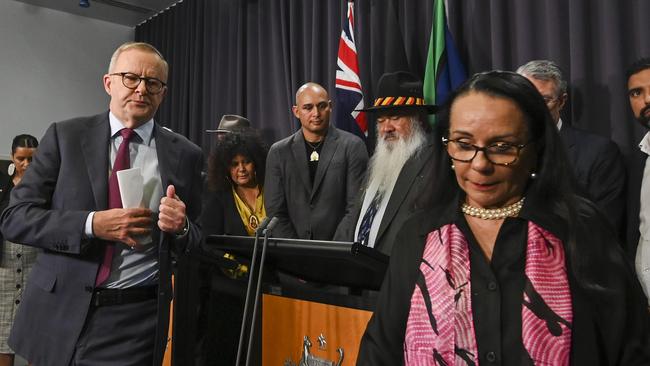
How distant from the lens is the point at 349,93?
370cm

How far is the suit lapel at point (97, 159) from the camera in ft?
5.21

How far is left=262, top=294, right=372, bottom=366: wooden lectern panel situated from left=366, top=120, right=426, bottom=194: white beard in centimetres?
115

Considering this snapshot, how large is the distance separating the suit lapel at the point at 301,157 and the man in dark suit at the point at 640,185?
1692mm

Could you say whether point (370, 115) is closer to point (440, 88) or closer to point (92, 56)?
point (440, 88)

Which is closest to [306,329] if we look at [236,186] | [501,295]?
[501,295]

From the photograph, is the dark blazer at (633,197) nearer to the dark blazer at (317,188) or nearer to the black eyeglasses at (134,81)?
the dark blazer at (317,188)

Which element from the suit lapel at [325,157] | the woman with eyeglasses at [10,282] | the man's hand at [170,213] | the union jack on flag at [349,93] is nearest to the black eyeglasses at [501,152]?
the man's hand at [170,213]

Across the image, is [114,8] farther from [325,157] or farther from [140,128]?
[140,128]

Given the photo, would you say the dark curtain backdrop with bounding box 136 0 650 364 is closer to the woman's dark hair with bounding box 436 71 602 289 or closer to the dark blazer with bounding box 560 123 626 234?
the dark blazer with bounding box 560 123 626 234

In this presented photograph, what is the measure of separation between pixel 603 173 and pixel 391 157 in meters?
0.99

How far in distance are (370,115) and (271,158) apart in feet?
2.62

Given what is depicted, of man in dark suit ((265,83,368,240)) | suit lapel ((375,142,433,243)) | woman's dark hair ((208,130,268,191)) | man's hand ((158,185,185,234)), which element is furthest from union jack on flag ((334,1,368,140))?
man's hand ((158,185,185,234))

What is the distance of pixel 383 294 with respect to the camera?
3.92 ft

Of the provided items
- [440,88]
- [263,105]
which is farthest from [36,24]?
[440,88]
